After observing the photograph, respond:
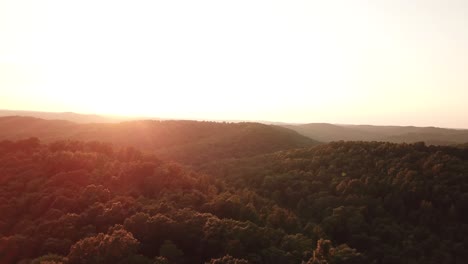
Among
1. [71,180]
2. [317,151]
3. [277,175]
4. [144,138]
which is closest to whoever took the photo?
[71,180]

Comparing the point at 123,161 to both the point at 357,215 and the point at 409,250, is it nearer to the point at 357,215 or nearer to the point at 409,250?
the point at 357,215

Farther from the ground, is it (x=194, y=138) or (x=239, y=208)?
(x=239, y=208)

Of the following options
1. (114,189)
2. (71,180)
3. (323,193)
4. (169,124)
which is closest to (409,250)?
(323,193)

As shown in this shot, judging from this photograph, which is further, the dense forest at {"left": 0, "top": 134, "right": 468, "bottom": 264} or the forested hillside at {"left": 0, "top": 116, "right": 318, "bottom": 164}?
the forested hillside at {"left": 0, "top": 116, "right": 318, "bottom": 164}

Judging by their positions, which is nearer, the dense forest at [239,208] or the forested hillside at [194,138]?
the dense forest at [239,208]
